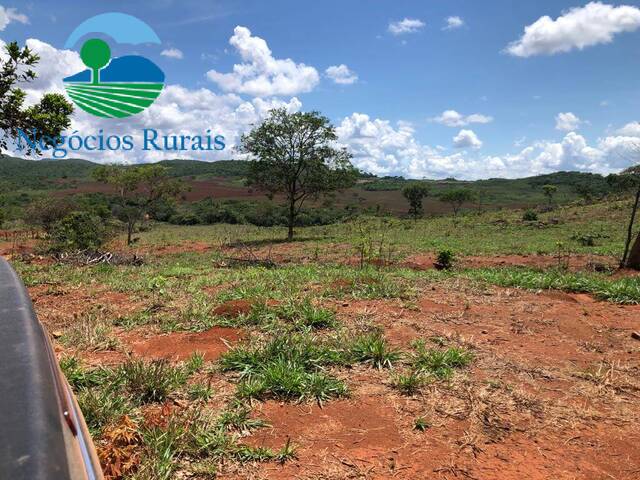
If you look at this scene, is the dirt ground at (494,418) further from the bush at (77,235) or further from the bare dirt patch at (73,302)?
the bush at (77,235)

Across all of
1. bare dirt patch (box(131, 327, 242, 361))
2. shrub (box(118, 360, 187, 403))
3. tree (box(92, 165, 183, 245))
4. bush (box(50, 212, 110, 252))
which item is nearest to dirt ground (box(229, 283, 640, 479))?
shrub (box(118, 360, 187, 403))

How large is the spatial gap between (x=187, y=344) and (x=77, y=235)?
51.0 feet

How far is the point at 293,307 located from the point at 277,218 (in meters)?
47.5

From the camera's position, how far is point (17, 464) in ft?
2.72

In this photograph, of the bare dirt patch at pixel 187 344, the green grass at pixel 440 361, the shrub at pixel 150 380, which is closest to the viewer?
the shrub at pixel 150 380

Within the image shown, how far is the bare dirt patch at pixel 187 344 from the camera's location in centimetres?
488

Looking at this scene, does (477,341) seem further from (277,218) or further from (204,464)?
(277,218)

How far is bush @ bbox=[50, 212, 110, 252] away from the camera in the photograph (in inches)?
691

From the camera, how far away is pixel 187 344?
5207mm

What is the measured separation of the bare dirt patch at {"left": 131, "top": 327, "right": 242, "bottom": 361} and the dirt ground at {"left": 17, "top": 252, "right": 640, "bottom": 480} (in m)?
0.02

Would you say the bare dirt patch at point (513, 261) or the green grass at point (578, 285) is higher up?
the green grass at point (578, 285)

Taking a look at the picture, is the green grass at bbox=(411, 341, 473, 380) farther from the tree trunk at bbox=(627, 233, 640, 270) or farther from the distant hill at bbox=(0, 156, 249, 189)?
the distant hill at bbox=(0, 156, 249, 189)

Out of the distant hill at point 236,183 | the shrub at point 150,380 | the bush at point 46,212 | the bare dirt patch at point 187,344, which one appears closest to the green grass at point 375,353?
the bare dirt patch at point 187,344

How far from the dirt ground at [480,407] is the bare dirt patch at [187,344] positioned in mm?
22
